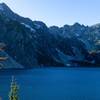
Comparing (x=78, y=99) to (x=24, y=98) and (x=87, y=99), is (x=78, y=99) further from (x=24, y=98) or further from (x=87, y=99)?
(x=24, y=98)

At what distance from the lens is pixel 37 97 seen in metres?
107

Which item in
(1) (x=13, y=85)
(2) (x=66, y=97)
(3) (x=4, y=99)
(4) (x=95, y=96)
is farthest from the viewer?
(4) (x=95, y=96)

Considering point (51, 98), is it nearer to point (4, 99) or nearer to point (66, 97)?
point (66, 97)

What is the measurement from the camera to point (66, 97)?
108 m

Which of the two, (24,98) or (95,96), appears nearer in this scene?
(24,98)

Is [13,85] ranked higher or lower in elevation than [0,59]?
lower

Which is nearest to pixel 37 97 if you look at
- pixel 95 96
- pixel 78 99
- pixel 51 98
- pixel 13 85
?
pixel 51 98

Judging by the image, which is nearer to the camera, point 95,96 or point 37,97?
point 37,97

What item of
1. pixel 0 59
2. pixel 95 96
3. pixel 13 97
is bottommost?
pixel 95 96

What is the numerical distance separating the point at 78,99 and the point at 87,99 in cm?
370

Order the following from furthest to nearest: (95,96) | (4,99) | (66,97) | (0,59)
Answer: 1. (95,96)
2. (66,97)
3. (4,99)
4. (0,59)

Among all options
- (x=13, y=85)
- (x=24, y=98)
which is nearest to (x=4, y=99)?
(x=24, y=98)

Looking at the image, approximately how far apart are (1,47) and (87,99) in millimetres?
90226

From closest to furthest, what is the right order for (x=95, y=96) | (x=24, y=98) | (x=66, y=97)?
(x=24, y=98)
(x=66, y=97)
(x=95, y=96)
